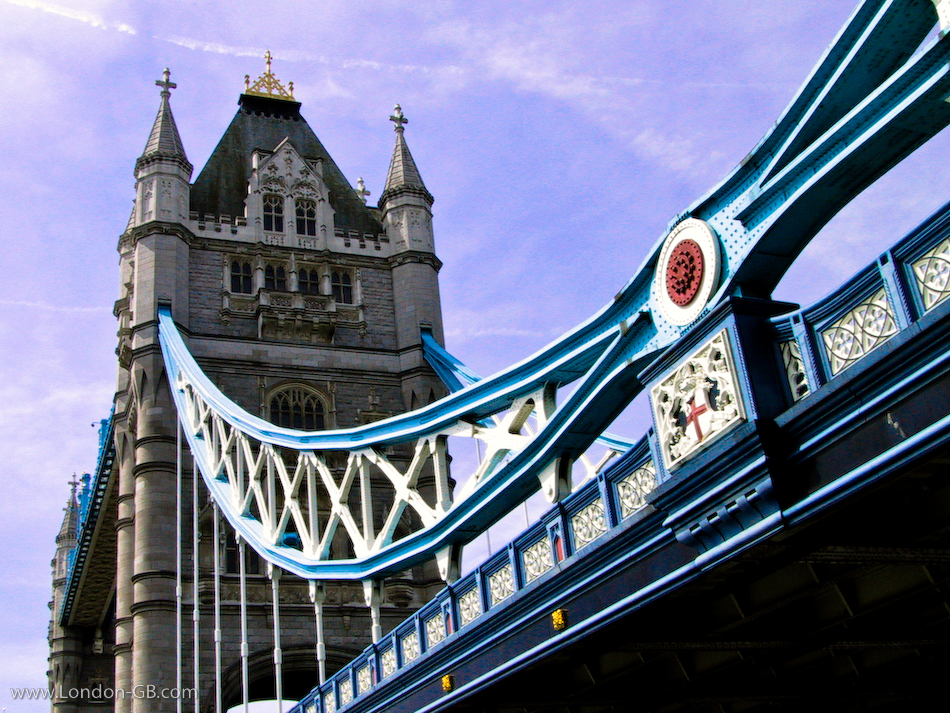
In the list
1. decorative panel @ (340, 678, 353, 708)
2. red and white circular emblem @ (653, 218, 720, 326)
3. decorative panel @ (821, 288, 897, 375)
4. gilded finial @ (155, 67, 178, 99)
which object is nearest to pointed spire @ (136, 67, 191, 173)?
gilded finial @ (155, 67, 178, 99)

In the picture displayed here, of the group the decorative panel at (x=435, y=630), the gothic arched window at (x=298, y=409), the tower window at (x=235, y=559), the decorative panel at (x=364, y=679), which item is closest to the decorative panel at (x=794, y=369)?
the decorative panel at (x=435, y=630)

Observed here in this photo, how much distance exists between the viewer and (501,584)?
43.9 ft

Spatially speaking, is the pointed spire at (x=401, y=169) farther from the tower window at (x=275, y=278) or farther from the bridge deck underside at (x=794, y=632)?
the bridge deck underside at (x=794, y=632)

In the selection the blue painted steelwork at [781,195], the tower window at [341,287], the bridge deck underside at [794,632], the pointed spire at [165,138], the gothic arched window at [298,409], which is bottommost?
the bridge deck underside at [794,632]

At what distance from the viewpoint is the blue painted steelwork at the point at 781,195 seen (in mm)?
8516

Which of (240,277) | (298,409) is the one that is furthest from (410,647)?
(240,277)

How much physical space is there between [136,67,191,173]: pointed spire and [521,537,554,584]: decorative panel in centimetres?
2638

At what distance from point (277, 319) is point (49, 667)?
31.2 metres

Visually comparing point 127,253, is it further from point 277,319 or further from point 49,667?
point 49,667

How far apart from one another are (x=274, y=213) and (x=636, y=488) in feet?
93.1

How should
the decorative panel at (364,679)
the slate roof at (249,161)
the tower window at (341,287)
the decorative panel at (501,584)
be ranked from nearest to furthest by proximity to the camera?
1. the decorative panel at (501,584)
2. the decorative panel at (364,679)
3. the tower window at (341,287)
4. the slate roof at (249,161)

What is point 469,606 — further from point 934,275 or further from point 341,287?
point 341,287

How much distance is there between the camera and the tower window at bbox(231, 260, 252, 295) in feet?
116

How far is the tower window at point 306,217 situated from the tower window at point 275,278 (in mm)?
1751
